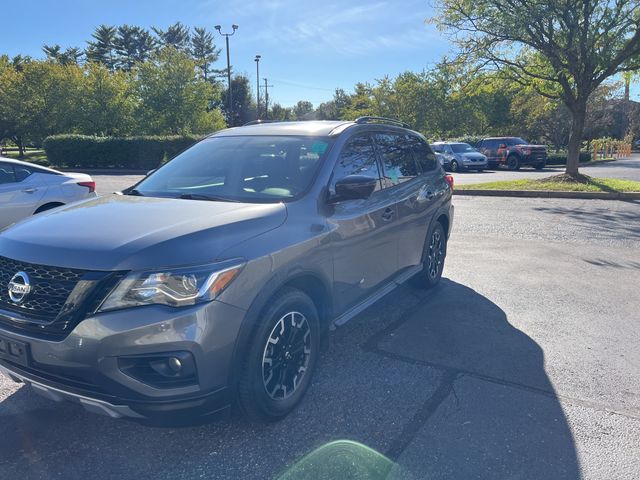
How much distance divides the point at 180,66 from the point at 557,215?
2954 centimetres

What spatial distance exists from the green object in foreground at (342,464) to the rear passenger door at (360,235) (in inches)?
43.1

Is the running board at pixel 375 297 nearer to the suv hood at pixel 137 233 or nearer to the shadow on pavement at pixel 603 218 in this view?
the suv hood at pixel 137 233

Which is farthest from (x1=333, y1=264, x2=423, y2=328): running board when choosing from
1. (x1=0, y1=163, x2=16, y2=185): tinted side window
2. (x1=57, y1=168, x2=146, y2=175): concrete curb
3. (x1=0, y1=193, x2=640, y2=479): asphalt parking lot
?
(x1=57, y1=168, x2=146, y2=175): concrete curb

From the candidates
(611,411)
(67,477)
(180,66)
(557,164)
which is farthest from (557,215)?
(180,66)

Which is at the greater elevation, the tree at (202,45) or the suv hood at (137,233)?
the tree at (202,45)

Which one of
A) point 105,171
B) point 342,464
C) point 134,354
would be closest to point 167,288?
point 134,354

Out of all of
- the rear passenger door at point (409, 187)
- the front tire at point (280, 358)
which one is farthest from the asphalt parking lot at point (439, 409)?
the rear passenger door at point (409, 187)

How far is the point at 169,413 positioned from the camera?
2.47 m

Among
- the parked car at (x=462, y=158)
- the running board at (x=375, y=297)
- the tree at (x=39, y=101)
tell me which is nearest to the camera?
the running board at (x=375, y=297)

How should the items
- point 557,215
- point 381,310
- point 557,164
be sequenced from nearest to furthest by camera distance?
1. point 381,310
2. point 557,215
3. point 557,164

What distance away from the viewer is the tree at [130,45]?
71500 millimetres

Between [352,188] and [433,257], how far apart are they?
258 centimetres

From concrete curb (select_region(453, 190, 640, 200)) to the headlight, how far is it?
1339 centimetres

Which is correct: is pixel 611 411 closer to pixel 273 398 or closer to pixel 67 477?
pixel 273 398
